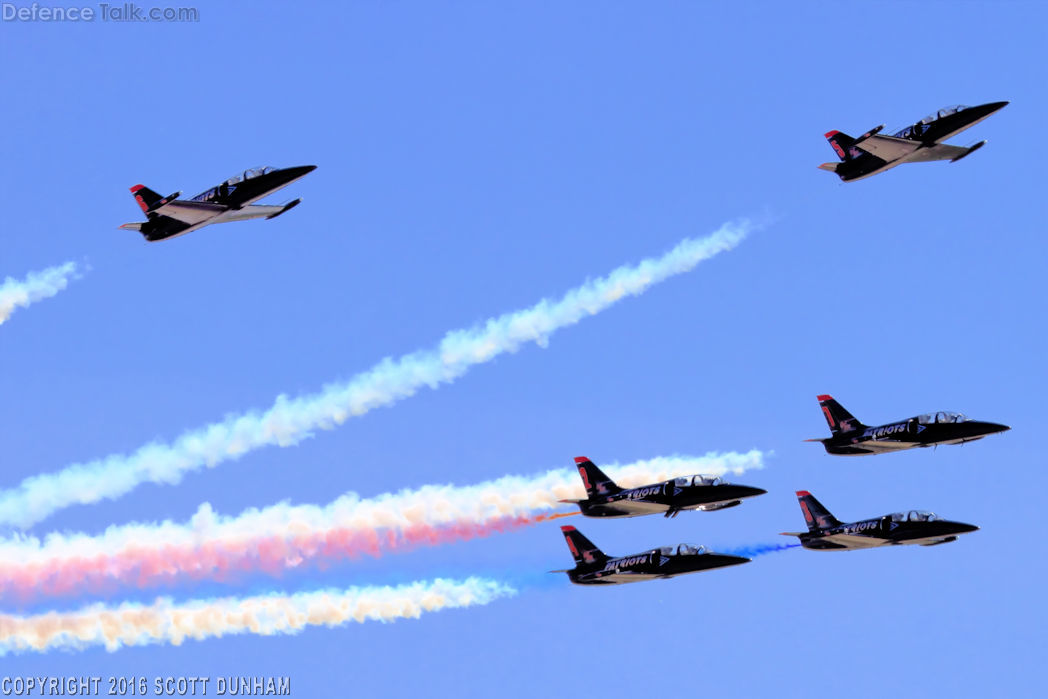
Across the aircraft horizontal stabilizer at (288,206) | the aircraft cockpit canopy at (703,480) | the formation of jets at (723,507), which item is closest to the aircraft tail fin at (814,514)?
the formation of jets at (723,507)

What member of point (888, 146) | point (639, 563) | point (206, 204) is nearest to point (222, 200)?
point (206, 204)

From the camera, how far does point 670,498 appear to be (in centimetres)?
10119

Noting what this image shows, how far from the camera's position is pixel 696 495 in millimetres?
100875

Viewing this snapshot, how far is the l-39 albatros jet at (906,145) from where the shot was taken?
10531 cm

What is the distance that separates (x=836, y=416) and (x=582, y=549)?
23691 millimetres

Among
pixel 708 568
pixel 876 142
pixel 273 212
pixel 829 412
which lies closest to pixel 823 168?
pixel 876 142

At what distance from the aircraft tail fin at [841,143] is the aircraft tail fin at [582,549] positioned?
28472 mm

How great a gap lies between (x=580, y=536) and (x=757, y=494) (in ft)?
42.2

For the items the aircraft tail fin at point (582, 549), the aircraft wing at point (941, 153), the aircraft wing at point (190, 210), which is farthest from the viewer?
the aircraft wing at point (941, 153)

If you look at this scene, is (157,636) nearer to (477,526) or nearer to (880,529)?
(477,526)

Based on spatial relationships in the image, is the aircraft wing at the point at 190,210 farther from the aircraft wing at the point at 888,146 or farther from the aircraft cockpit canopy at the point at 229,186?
the aircraft wing at the point at 888,146

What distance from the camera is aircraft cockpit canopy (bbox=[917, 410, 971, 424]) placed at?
10662 cm

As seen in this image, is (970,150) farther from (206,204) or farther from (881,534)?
(206,204)

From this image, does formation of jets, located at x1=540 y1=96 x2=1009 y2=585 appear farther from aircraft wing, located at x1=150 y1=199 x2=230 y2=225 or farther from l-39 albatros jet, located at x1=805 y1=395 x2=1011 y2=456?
aircraft wing, located at x1=150 y1=199 x2=230 y2=225
